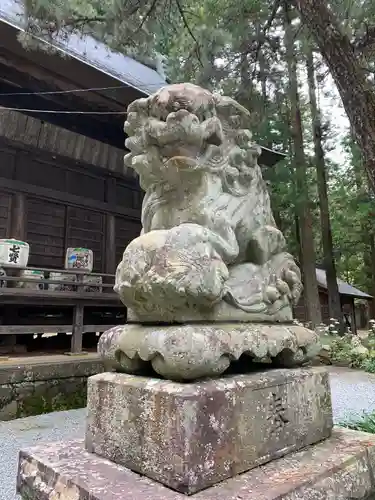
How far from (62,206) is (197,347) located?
6120 mm

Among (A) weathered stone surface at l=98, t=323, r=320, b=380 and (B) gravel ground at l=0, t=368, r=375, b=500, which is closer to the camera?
(A) weathered stone surface at l=98, t=323, r=320, b=380

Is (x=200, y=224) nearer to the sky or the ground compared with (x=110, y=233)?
nearer to the ground

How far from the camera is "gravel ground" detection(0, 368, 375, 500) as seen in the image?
290cm

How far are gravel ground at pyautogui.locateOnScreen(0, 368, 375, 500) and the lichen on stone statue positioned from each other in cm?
180

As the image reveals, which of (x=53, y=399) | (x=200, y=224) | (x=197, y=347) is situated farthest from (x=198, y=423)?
(x=53, y=399)

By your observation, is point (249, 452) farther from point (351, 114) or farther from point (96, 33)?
point (96, 33)

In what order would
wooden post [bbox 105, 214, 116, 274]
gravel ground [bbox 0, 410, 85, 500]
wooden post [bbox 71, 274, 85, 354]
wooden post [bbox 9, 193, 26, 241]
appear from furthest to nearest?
wooden post [bbox 105, 214, 116, 274]
wooden post [bbox 9, 193, 26, 241]
wooden post [bbox 71, 274, 85, 354]
gravel ground [bbox 0, 410, 85, 500]

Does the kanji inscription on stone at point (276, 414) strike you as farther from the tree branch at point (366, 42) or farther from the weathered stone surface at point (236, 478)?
the tree branch at point (366, 42)

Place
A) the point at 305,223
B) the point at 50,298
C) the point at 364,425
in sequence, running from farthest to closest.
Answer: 1. the point at 305,223
2. the point at 50,298
3. the point at 364,425

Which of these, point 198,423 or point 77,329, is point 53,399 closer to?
point 77,329

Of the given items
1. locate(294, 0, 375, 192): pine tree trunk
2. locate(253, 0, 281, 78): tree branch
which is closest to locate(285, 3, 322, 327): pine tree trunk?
locate(253, 0, 281, 78): tree branch

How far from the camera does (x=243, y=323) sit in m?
1.71

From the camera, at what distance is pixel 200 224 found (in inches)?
68.5

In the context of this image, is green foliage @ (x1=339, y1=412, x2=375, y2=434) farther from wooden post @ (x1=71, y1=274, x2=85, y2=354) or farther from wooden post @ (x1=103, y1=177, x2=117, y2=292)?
wooden post @ (x1=103, y1=177, x2=117, y2=292)
